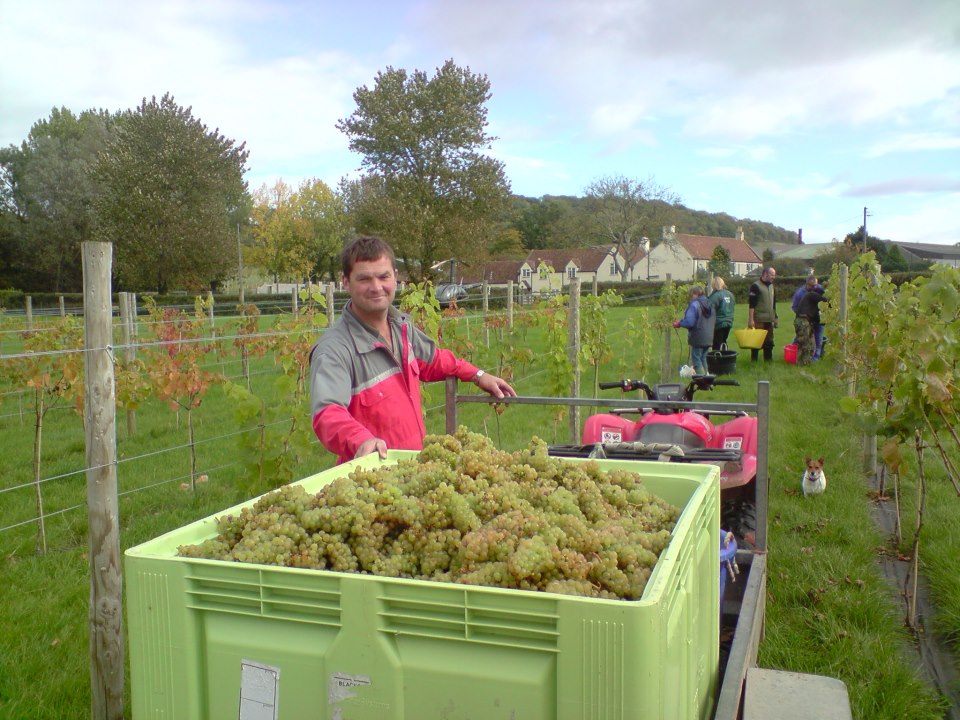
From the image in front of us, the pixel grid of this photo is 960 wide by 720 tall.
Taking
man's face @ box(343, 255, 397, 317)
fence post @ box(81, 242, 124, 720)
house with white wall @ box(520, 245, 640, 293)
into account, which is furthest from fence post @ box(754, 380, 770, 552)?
house with white wall @ box(520, 245, 640, 293)

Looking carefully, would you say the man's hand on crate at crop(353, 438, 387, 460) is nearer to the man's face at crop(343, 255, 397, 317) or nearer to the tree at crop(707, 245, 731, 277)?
the man's face at crop(343, 255, 397, 317)

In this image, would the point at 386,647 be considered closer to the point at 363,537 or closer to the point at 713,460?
the point at 363,537

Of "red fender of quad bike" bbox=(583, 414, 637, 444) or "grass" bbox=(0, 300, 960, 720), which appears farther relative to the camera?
"red fender of quad bike" bbox=(583, 414, 637, 444)

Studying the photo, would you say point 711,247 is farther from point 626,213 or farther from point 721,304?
point 721,304

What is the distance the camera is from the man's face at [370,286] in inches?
122

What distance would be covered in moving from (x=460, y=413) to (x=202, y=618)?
7923mm

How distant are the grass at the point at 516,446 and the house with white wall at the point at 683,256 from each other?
70.3m

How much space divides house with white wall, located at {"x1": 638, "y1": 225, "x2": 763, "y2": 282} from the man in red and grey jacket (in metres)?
74.7

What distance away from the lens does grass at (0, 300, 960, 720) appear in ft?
11.5

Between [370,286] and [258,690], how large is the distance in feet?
6.11

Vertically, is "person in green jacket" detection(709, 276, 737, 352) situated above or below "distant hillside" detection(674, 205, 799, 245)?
below

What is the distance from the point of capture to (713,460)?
3539mm

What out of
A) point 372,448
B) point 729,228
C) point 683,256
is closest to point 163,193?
point 372,448

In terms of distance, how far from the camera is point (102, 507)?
3039mm
